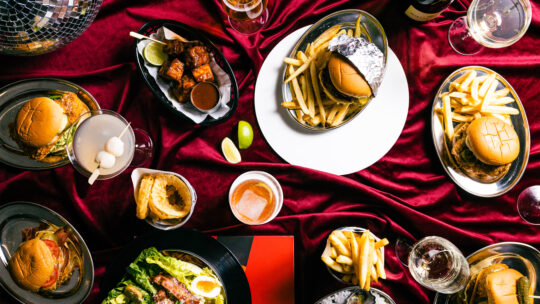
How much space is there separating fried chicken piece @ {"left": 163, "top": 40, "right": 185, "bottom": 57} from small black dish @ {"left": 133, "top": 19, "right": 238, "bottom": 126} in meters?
0.09

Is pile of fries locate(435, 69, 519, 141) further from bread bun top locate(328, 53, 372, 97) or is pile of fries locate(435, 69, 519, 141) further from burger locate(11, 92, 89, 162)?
burger locate(11, 92, 89, 162)

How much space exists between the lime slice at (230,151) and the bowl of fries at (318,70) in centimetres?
39

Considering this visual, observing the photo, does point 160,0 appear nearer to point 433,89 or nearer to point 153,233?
point 153,233

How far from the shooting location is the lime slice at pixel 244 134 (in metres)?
2.03

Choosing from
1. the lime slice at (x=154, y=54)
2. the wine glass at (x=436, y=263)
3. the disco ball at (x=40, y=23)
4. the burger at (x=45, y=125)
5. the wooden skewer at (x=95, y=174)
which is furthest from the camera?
the lime slice at (x=154, y=54)

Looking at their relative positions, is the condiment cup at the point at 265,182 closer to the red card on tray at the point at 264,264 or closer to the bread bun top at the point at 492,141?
the red card on tray at the point at 264,264

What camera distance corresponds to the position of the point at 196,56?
6.40ft

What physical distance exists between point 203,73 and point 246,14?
0.43 m

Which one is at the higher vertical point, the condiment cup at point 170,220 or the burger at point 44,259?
the condiment cup at point 170,220

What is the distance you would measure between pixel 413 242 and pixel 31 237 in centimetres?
218

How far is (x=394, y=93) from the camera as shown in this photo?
216cm

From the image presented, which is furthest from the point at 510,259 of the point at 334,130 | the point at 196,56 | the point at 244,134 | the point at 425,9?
the point at 196,56

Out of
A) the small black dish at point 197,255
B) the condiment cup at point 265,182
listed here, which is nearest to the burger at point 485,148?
the condiment cup at point 265,182

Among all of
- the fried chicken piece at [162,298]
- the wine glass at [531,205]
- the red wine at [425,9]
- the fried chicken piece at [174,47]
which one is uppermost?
the red wine at [425,9]
